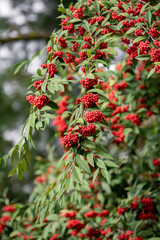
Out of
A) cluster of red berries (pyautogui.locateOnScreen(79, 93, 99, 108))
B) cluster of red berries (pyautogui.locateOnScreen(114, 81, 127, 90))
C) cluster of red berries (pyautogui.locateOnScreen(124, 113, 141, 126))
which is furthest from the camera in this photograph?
cluster of red berries (pyautogui.locateOnScreen(114, 81, 127, 90))

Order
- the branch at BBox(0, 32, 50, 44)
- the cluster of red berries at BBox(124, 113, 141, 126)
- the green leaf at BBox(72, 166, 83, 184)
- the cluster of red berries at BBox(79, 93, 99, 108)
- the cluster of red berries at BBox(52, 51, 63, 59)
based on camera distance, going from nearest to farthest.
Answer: the green leaf at BBox(72, 166, 83, 184)
the cluster of red berries at BBox(79, 93, 99, 108)
the cluster of red berries at BBox(52, 51, 63, 59)
the cluster of red berries at BBox(124, 113, 141, 126)
the branch at BBox(0, 32, 50, 44)

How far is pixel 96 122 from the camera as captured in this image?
1046 mm

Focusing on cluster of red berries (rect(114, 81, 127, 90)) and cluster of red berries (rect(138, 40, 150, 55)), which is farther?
cluster of red berries (rect(114, 81, 127, 90))

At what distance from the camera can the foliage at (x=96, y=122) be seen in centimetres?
101

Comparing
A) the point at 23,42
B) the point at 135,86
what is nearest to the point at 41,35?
the point at 23,42

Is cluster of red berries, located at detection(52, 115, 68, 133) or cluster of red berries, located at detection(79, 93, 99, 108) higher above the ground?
cluster of red berries, located at detection(52, 115, 68, 133)

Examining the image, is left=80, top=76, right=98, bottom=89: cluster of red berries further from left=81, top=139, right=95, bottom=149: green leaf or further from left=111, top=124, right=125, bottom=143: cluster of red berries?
left=111, top=124, right=125, bottom=143: cluster of red berries

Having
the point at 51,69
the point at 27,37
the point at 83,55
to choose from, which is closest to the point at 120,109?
the point at 83,55

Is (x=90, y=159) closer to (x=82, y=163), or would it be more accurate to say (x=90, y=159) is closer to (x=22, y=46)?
(x=82, y=163)

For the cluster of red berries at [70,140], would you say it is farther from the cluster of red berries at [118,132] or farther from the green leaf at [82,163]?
the cluster of red berries at [118,132]

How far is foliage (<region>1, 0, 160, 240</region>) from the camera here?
39.9 inches

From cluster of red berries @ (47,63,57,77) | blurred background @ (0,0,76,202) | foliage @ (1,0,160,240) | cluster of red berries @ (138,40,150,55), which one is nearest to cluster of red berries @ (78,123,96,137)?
foliage @ (1,0,160,240)

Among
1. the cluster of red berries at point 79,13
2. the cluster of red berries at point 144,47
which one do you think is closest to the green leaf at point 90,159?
the cluster of red berries at point 144,47

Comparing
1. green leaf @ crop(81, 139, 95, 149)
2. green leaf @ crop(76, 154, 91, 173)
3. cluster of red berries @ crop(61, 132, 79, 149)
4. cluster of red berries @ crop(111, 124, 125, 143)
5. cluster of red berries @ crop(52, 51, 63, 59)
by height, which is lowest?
green leaf @ crop(76, 154, 91, 173)
